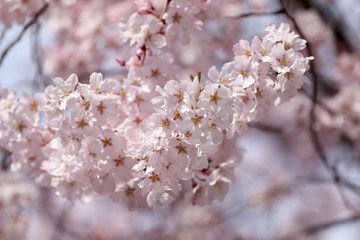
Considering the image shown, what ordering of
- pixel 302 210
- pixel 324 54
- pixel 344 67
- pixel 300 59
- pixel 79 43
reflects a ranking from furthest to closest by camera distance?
pixel 302 210, pixel 324 54, pixel 344 67, pixel 79 43, pixel 300 59

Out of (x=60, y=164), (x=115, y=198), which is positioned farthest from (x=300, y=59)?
(x=60, y=164)

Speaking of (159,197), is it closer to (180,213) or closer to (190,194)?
Answer: (190,194)

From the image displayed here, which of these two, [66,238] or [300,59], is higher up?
[300,59]

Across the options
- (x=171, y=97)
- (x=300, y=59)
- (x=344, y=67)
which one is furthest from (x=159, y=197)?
(x=344, y=67)

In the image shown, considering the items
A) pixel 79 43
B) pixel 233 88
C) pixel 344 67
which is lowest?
pixel 344 67

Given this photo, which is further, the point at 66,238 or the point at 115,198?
the point at 66,238

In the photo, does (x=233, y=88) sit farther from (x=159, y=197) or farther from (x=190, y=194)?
(x=190, y=194)

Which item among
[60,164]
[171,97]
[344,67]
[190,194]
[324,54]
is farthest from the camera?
[324,54]
